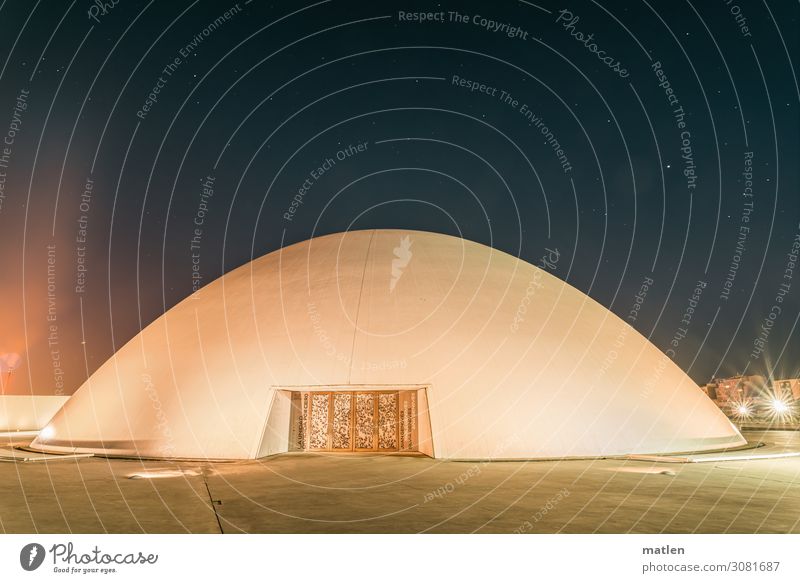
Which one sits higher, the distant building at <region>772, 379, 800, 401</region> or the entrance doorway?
the entrance doorway

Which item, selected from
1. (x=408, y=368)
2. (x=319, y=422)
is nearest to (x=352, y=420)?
(x=319, y=422)

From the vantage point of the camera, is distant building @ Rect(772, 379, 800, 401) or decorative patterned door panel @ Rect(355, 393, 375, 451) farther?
distant building @ Rect(772, 379, 800, 401)

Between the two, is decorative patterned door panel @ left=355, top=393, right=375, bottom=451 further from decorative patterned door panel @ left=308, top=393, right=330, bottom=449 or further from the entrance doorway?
decorative patterned door panel @ left=308, top=393, right=330, bottom=449

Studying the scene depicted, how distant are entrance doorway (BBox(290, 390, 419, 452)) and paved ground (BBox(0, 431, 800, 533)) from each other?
3.34 meters

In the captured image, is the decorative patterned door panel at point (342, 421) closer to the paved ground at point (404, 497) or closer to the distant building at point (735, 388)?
the paved ground at point (404, 497)

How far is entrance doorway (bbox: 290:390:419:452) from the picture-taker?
657 inches

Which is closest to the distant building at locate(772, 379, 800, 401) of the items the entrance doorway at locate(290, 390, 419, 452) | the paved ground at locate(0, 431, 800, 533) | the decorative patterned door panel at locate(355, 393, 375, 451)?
the entrance doorway at locate(290, 390, 419, 452)

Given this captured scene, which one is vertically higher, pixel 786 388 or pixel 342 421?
pixel 342 421

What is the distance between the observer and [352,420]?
16.9 metres

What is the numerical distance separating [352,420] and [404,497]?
811cm

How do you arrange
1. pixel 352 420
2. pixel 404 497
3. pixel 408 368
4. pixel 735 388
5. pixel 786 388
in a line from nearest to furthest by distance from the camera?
1. pixel 404 497
2. pixel 408 368
3. pixel 352 420
4. pixel 786 388
5. pixel 735 388

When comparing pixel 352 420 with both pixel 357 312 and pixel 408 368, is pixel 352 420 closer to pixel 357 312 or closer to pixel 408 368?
pixel 408 368
